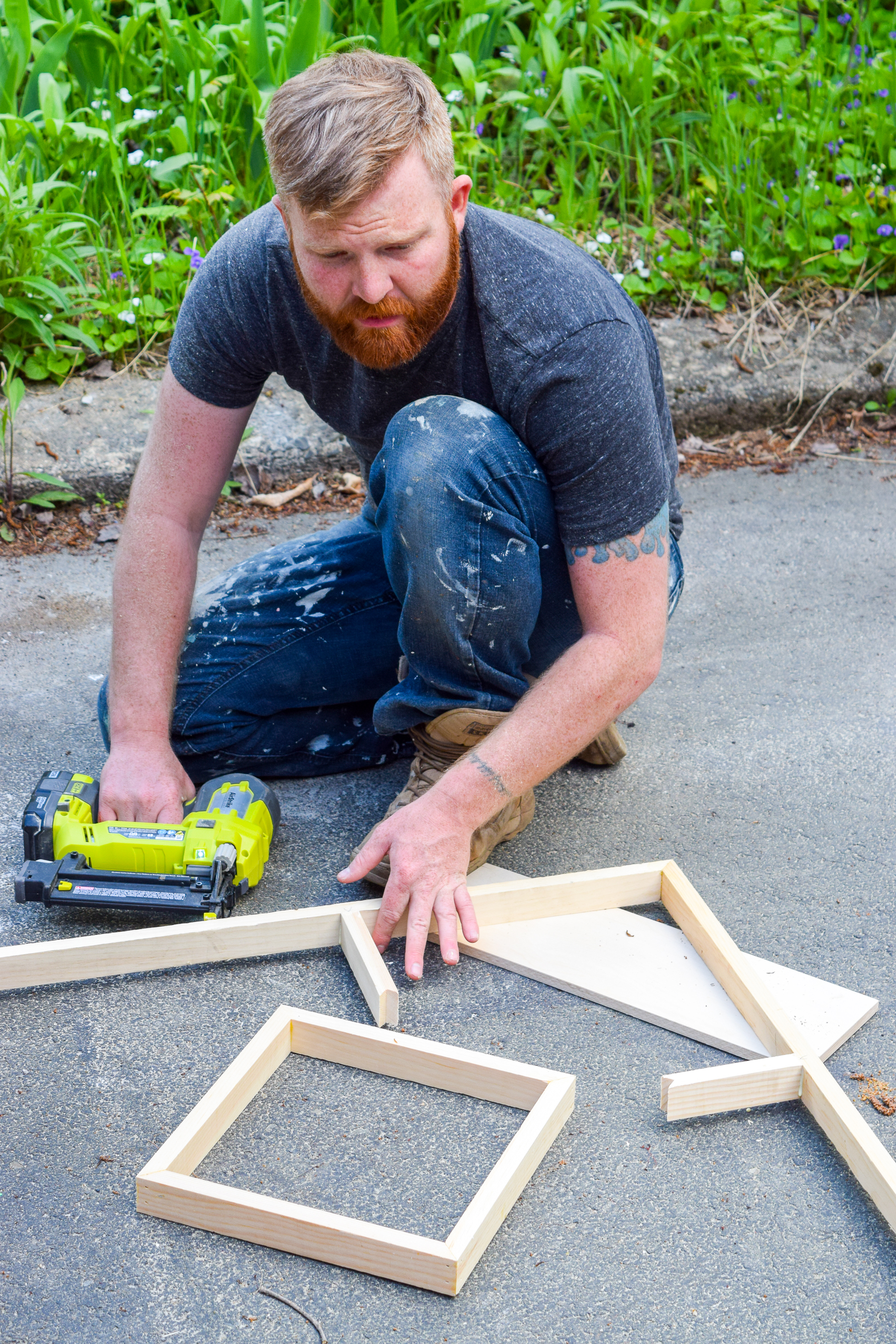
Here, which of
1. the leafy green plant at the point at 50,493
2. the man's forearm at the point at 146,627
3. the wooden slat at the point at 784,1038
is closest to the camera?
the wooden slat at the point at 784,1038

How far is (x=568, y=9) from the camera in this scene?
15.8 ft

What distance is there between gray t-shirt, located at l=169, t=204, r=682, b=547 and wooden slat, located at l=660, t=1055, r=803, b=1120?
2.81 feet

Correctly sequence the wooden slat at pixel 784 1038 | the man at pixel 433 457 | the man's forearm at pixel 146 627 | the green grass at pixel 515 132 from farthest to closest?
the green grass at pixel 515 132
the man's forearm at pixel 146 627
the man at pixel 433 457
the wooden slat at pixel 784 1038

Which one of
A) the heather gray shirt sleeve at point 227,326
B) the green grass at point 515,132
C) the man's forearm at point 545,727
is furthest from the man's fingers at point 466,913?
the green grass at point 515,132

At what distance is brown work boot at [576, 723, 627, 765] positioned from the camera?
249cm

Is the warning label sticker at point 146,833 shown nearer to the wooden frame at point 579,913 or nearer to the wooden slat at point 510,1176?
the wooden frame at point 579,913

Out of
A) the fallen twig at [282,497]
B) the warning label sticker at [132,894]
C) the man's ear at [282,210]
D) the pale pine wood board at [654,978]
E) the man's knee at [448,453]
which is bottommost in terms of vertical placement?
the fallen twig at [282,497]

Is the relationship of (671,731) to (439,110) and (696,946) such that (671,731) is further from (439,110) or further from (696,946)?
(439,110)

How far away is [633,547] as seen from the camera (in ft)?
6.38

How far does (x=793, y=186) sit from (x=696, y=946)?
3786 millimetres

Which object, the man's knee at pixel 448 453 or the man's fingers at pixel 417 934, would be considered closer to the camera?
the man's fingers at pixel 417 934

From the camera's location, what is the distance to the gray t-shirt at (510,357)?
1918mm

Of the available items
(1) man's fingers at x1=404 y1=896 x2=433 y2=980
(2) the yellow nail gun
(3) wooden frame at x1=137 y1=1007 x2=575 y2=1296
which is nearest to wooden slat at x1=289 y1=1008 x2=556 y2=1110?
Answer: (3) wooden frame at x1=137 y1=1007 x2=575 y2=1296

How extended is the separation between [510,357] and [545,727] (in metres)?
0.63
